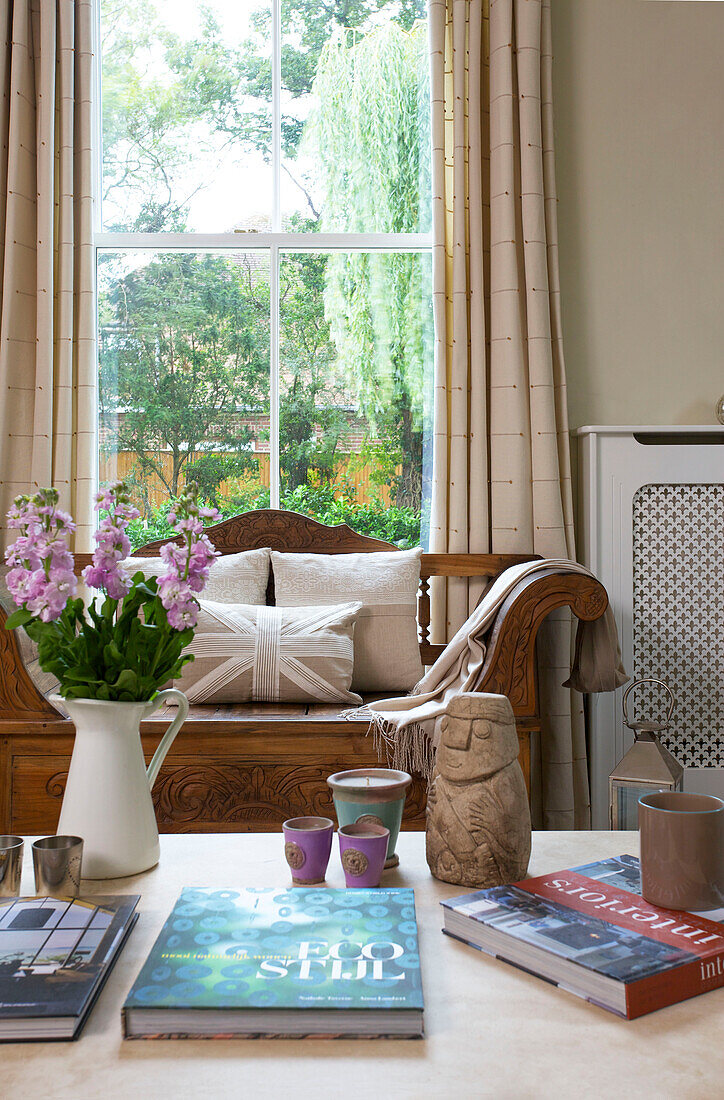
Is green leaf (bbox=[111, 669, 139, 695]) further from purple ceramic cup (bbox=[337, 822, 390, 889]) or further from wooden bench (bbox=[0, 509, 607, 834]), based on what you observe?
wooden bench (bbox=[0, 509, 607, 834])

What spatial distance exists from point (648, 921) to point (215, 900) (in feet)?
1.48

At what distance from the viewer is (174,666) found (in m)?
1.21

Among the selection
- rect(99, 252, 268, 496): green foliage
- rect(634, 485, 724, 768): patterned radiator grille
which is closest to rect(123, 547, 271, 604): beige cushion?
rect(99, 252, 268, 496): green foliage

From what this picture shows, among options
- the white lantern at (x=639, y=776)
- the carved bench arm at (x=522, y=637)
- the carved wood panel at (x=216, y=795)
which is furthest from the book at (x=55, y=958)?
the carved bench arm at (x=522, y=637)

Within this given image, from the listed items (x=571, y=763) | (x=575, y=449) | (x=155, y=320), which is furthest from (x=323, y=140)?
A: (x=571, y=763)

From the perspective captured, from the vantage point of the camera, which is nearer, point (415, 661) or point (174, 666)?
point (174, 666)

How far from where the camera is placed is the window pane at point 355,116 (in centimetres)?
303

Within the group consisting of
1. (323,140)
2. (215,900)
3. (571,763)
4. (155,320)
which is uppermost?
(323,140)

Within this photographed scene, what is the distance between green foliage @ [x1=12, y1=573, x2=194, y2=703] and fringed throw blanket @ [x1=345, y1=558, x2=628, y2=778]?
1.04 meters

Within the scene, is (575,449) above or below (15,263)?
below

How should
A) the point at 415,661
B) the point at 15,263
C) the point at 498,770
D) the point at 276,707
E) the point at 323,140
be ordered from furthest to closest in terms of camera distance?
the point at 323,140, the point at 15,263, the point at 415,661, the point at 276,707, the point at 498,770

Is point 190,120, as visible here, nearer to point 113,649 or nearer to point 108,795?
point 113,649

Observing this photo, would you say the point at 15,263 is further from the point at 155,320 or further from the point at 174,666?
the point at 174,666

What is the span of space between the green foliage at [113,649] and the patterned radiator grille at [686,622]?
1892mm
